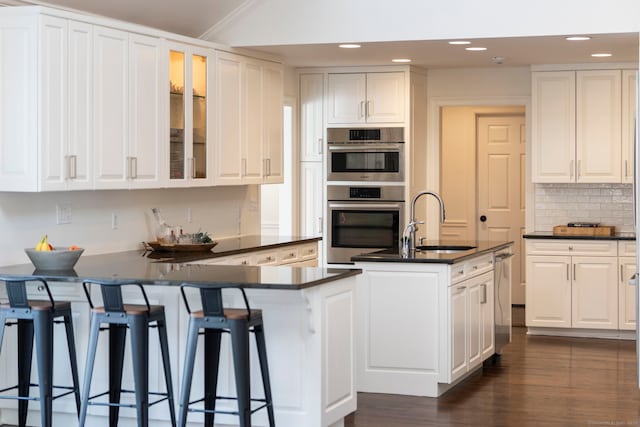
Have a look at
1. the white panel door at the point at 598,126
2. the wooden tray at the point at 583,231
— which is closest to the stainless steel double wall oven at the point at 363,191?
the wooden tray at the point at 583,231

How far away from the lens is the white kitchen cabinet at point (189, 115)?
6664 millimetres

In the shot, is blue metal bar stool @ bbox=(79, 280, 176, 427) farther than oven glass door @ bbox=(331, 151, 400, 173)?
No

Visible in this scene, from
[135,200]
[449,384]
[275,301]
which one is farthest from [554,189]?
[275,301]

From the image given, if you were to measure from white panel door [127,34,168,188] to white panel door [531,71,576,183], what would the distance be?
149 inches

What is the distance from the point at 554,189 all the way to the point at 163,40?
426 centimetres

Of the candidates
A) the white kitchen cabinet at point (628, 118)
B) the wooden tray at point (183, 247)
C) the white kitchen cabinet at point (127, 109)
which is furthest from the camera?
the white kitchen cabinet at point (628, 118)

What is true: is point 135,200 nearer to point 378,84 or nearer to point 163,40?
point 163,40

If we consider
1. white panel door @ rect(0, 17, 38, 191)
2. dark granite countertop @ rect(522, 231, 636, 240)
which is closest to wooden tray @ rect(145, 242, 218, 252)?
white panel door @ rect(0, 17, 38, 191)

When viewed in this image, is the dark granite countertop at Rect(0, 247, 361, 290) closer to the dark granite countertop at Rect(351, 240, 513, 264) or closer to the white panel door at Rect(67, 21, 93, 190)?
the white panel door at Rect(67, 21, 93, 190)

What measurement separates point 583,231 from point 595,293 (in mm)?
544

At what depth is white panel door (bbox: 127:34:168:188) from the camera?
616 cm

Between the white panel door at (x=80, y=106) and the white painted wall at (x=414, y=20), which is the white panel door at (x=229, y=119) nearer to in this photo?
the white painted wall at (x=414, y=20)

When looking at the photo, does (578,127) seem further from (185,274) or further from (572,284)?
(185,274)

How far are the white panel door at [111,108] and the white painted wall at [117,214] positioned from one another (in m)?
0.38
